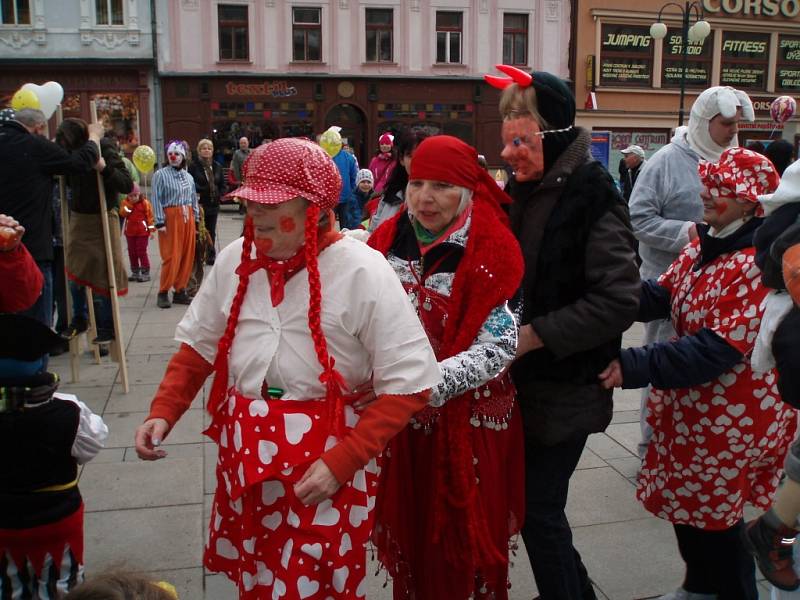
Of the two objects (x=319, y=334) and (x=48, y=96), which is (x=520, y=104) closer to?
(x=319, y=334)

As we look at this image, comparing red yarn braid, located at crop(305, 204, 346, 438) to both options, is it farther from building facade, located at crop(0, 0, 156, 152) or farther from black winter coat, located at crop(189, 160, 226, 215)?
building facade, located at crop(0, 0, 156, 152)

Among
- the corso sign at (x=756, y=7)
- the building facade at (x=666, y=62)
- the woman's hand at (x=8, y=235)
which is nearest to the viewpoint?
the woman's hand at (x=8, y=235)

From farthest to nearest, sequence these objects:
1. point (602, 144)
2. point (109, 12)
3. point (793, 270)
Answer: point (602, 144)
point (109, 12)
point (793, 270)

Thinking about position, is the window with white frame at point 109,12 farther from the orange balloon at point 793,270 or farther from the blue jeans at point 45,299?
the orange balloon at point 793,270

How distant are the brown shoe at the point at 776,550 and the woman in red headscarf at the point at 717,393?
2.42 ft

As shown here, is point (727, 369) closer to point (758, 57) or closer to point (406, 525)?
point (406, 525)

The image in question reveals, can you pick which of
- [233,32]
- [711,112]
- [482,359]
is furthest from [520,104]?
[233,32]

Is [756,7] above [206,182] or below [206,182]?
above

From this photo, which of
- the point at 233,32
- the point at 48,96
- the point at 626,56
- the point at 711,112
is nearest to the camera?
the point at 711,112

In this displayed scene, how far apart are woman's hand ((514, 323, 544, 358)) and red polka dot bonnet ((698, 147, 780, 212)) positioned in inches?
35.5

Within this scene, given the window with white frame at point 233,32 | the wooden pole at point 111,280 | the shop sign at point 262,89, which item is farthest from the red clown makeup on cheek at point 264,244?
the window with white frame at point 233,32

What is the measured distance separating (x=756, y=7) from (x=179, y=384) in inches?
1315

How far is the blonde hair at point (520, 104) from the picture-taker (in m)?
2.57

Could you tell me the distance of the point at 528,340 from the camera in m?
2.44
